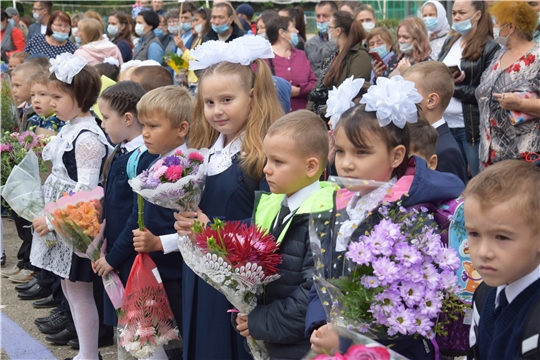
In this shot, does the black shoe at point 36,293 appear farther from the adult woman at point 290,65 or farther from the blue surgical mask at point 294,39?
the blue surgical mask at point 294,39

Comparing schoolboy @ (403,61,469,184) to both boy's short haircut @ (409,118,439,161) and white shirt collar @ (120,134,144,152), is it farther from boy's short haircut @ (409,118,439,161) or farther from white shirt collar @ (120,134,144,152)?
white shirt collar @ (120,134,144,152)

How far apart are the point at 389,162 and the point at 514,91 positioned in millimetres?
2703

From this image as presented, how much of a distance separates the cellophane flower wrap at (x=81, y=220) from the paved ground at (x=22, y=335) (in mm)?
1086

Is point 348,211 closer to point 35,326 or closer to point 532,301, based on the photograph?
point 532,301

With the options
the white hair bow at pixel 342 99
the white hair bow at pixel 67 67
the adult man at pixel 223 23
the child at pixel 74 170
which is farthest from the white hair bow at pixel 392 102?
the adult man at pixel 223 23

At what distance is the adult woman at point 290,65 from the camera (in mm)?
8391

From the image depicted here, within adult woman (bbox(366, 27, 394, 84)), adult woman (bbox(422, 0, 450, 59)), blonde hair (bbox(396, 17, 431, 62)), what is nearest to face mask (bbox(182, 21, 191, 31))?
adult woman (bbox(366, 27, 394, 84))

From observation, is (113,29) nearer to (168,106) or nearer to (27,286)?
(27,286)

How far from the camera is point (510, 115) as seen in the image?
→ 514 centimetres

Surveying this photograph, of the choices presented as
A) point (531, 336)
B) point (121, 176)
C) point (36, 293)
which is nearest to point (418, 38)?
point (121, 176)

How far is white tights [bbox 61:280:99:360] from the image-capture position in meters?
4.69

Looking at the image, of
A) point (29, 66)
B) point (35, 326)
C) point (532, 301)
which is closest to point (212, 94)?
point (532, 301)

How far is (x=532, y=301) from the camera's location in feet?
6.82

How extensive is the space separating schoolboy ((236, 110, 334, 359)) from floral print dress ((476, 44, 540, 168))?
2486mm
